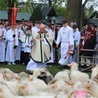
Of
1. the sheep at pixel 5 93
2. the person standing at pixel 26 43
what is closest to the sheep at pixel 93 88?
the sheep at pixel 5 93

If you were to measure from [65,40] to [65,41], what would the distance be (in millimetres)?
51

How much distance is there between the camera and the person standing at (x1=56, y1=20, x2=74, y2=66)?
620 inches

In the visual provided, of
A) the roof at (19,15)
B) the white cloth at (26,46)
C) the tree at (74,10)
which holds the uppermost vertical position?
the roof at (19,15)

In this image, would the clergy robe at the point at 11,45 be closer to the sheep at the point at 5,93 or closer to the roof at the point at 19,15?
the sheep at the point at 5,93

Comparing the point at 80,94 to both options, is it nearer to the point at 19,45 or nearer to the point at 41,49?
the point at 41,49

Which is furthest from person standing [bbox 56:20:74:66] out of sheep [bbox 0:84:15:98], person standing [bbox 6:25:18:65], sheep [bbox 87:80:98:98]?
sheep [bbox 0:84:15:98]

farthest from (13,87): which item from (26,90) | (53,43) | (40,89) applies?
(53,43)

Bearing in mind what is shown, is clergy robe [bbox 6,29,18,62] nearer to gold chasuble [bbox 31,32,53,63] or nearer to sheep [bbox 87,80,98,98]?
gold chasuble [bbox 31,32,53,63]

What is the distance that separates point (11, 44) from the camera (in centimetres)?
1672

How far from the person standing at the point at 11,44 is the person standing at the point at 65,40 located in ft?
6.02

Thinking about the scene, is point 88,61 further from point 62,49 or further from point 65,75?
point 65,75

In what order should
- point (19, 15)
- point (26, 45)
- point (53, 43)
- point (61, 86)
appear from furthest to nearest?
point (19, 15) < point (26, 45) < point (53, 43) < point (61, 86)

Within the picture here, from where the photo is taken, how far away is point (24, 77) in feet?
29.3

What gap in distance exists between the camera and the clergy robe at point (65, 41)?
1577cm
